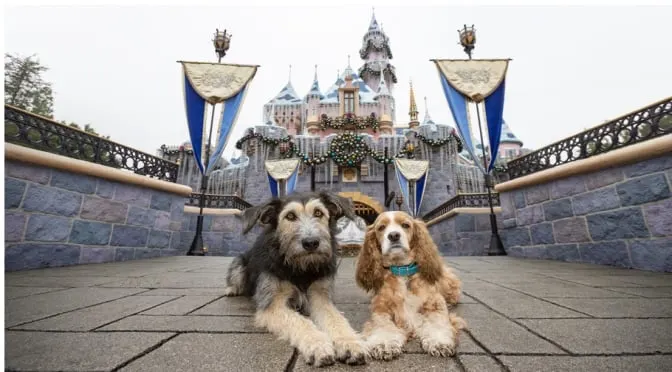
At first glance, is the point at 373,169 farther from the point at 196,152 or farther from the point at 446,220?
the point at 196,152

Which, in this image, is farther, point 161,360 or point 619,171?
point 619,171

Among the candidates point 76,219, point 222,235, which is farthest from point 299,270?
point 222,235

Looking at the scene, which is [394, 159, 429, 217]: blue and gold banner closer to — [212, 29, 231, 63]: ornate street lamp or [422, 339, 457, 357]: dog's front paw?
[212, 29, 231, 63]: ornate street lamp

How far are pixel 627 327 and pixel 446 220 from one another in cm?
1030

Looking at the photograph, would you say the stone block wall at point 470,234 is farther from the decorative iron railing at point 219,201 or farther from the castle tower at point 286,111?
the castle tower at point 286,111

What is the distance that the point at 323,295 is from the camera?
206cm

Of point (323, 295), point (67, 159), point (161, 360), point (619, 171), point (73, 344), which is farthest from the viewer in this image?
point (67, 159)

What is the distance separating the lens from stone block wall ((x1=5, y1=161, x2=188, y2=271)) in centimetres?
433

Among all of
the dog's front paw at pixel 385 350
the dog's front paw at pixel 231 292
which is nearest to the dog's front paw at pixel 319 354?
the dog's front paw at pixel 385 350

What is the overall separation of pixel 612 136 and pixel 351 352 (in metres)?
6.01

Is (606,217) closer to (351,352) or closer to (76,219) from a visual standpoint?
(351,352)

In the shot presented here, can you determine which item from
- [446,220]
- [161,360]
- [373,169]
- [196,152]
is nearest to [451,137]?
[373,169]

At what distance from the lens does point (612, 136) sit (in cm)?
474

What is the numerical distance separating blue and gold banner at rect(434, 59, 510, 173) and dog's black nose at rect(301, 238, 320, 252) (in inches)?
321
